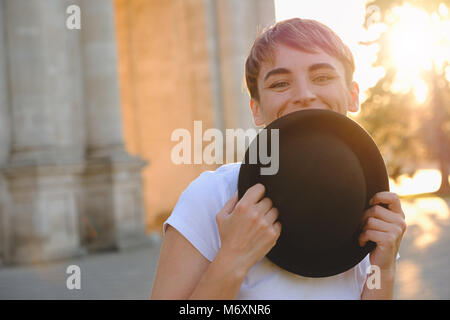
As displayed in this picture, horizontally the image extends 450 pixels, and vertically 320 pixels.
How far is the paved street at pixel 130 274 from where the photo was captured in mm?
7863

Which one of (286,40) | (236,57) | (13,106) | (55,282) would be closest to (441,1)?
(236,57)

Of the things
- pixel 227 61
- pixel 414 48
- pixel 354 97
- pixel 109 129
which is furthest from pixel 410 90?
pixel 354 97

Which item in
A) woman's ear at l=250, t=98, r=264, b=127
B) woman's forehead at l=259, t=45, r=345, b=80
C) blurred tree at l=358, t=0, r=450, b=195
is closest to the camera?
woman's forehead at l=259, t=45, r=345, b=80

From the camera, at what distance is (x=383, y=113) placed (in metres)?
31.7

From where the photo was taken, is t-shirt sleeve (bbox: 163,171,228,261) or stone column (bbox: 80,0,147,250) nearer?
t-shirt sleeve (bbox: 163,171,228,261)

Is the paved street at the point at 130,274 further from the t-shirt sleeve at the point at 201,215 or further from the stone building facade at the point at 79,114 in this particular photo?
the t-shirt sleeve at the point at 201,215

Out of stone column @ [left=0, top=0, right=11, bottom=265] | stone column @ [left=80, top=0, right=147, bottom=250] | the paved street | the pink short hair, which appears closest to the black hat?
the pink short hair

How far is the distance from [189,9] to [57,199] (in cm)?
912

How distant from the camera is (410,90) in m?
31.2

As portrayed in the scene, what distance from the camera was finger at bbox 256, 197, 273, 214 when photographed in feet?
4.84

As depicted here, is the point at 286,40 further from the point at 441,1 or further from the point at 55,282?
the point at 441,1

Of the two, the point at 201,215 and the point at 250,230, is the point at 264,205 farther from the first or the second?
the point at 201,215

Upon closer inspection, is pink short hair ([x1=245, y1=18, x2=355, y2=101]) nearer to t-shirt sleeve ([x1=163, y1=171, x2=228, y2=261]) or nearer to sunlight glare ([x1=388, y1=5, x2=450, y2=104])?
t-shirt sleeve ([x1=163, y1=171, x2=228, y2=261])

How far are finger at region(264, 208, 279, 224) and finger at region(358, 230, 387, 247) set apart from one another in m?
0.28
